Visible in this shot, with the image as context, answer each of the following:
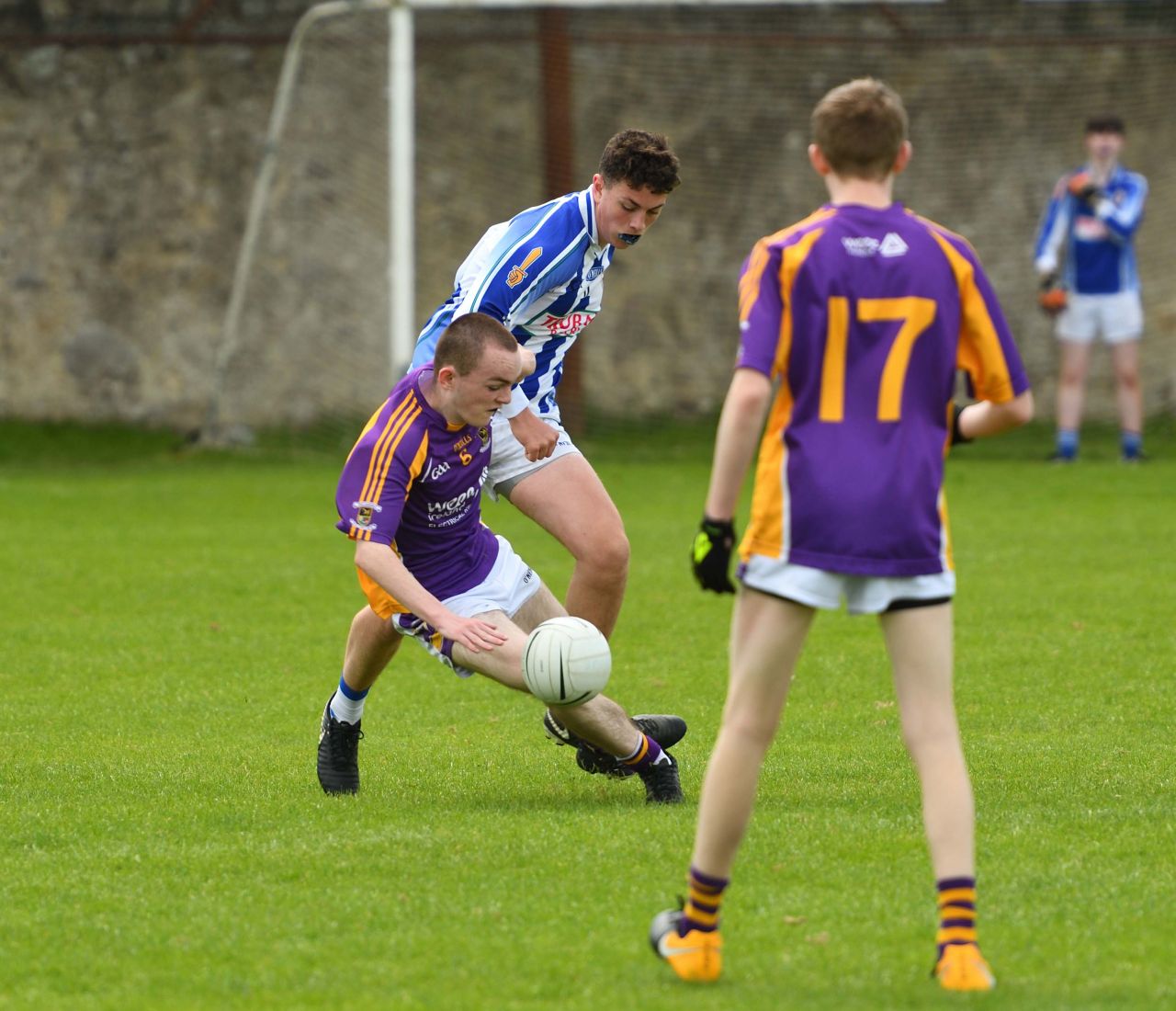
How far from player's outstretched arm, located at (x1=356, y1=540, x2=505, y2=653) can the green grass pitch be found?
1.83ft

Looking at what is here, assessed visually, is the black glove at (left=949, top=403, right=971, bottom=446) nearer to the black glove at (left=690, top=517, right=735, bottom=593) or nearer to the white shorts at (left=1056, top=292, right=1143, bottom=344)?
the black glove at (left=690, top=517, right=735, bottom=593)

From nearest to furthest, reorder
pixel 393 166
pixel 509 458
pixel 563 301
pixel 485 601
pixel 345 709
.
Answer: pixel 485 601 → pixel 345 709 → pixel 509 458 → pixel 563 301 → pixel 393 166

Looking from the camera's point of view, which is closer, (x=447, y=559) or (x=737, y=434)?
(x=737, y=434)

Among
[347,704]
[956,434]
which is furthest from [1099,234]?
[956,434]

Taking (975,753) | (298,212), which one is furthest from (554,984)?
(298,212)

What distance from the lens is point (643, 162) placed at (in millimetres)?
6020

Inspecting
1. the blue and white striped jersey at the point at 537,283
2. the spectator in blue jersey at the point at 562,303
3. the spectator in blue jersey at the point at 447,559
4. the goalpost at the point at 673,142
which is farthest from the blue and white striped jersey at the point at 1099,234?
the spectator in blue jersey at the point at 447,559

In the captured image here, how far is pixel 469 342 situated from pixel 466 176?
41.1ft

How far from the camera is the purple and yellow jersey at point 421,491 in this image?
530cm

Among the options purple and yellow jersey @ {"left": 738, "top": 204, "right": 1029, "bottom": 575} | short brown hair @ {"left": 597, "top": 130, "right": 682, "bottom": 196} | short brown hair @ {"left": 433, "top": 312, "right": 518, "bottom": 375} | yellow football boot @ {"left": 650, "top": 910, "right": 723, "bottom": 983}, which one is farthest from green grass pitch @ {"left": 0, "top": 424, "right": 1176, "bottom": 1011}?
short brown hair @ {"left": 597, "top": 130, "right": 682, "bottom": 196}

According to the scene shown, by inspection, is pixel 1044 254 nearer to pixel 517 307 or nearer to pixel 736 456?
pixel 517 307

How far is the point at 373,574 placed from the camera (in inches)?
204

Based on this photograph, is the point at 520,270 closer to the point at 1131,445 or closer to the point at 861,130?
the point at 861,130

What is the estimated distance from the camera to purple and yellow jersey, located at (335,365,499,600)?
17.4ft
